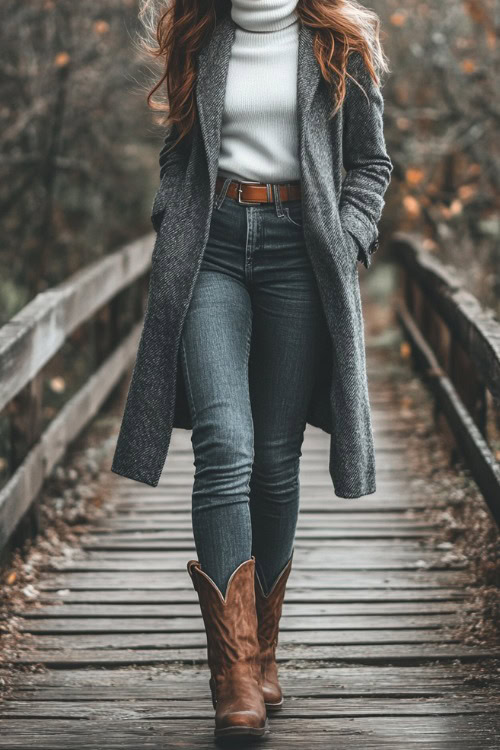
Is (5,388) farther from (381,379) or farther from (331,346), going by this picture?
(381,379)

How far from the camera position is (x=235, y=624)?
9.21ft

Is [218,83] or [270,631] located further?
[270,631]

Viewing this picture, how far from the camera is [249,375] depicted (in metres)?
3.07

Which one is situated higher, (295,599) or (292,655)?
(292,655)

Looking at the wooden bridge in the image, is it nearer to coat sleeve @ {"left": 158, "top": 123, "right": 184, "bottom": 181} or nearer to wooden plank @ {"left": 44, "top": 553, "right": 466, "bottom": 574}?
wooden plank @ {"left": 44, "top": 553, "right": 466, "bottom": 574}

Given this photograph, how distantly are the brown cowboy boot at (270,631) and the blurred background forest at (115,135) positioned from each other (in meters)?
4.86

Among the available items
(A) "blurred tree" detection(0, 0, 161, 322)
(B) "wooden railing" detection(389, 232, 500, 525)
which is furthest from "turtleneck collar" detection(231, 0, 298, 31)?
(A) "blurred tree" detection(0, 0, 161, 322)

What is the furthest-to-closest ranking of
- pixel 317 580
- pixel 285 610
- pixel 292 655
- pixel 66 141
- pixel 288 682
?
pixel 66 141
pixel 317 580
pixel 285 610
pixel 292 655
pixel 288 682

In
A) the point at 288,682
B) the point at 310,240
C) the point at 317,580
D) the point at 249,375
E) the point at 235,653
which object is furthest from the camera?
the point at 317,580

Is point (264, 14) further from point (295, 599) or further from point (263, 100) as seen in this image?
point (295, 599)

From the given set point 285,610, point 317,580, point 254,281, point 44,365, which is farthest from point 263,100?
point 44,365

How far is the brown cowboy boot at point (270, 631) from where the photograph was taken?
309 centimetres

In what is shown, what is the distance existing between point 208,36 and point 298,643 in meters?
1.86

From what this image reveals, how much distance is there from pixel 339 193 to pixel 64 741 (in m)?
1.57
